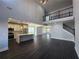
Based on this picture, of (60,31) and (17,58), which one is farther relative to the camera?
(60,31)

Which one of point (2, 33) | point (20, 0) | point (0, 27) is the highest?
point (20, 0)

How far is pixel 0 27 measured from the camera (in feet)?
13.7

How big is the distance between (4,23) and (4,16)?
0.43m

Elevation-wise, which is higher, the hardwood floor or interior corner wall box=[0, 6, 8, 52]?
interior corner wall box=[0, 6, 8, 52]

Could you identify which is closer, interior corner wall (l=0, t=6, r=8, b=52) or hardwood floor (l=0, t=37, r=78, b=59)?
hardwood floor (l=0, t=37, r=78, b=59)

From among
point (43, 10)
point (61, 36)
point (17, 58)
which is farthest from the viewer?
point (43, 10)

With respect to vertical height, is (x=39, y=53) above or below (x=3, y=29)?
Answer: below

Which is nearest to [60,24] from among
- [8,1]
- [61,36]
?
[61,36]

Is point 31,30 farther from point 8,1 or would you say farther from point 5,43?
point 5,43

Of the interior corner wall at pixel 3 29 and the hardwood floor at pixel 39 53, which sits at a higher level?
the interior corner wall at pixel 3 29

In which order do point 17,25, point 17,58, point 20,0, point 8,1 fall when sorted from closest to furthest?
1. point 17,58
2. point 8,1
3. point 20,0
4. point 17,25

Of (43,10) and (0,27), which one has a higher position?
(43,10)

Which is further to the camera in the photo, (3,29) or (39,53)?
(3,29)

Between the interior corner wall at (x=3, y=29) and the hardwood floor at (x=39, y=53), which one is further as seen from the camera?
the interior corner wall at (x=3, y=29)
